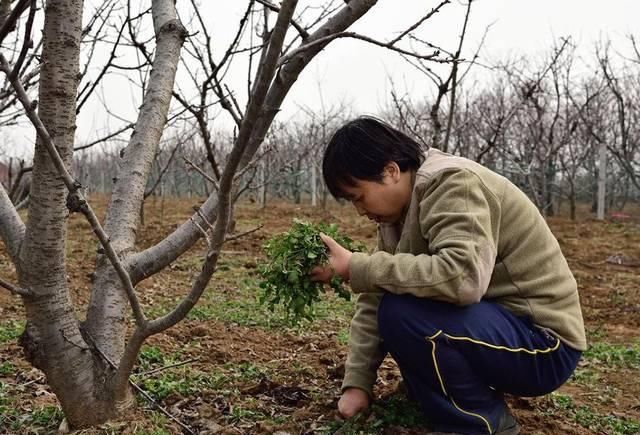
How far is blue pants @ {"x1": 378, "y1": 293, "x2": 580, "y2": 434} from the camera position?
1.82 m

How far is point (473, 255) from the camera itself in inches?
67.2

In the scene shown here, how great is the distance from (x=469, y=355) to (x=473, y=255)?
330mm

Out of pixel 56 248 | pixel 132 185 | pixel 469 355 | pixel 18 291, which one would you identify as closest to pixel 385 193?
pixel 469 355

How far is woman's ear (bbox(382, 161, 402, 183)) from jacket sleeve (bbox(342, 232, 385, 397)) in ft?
1.19

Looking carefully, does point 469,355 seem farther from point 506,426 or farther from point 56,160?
point 56,160

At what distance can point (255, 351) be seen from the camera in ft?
10.4

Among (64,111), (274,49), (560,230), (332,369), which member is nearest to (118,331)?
(64,111)

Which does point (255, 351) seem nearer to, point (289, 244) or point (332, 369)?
point (332, 369)

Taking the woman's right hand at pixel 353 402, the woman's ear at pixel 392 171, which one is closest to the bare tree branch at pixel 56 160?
the woman's ear at pixel 392 171

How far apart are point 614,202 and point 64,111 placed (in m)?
23.3

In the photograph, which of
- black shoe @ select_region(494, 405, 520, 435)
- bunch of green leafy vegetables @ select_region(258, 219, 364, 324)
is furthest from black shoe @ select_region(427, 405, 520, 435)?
bunch of green leafy vegetables @ select_region(258, 219, 364, 324)

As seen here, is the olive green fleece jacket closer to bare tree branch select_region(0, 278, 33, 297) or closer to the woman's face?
the woman's face

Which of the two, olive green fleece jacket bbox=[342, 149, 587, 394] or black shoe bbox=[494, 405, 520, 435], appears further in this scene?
black shoe bbox=[494, 405, 520, 435]

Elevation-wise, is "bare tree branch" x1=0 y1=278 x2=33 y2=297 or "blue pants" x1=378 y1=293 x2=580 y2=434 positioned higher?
"bare tree branch" x1=0 y1=278 x2=33 y2=297
